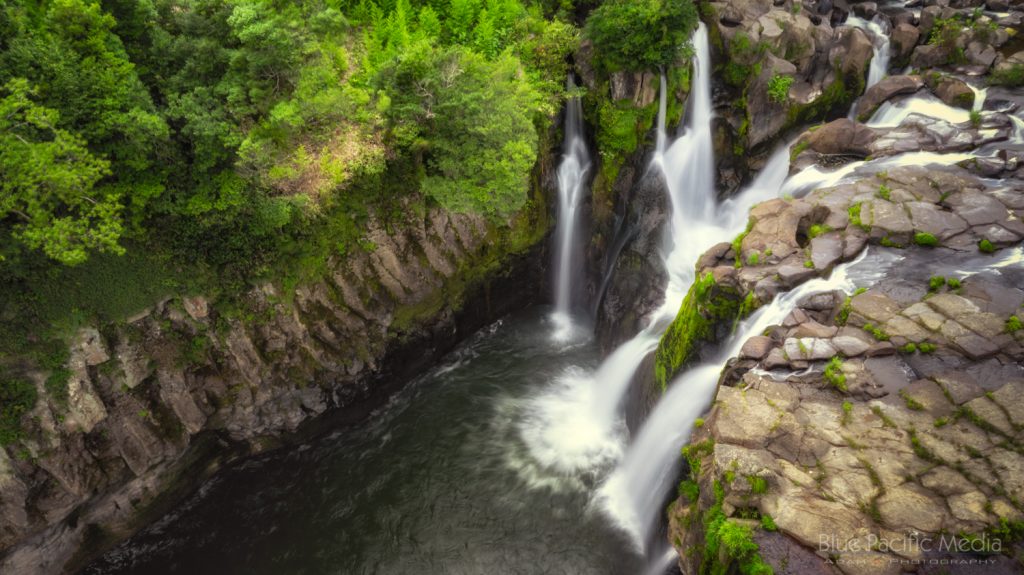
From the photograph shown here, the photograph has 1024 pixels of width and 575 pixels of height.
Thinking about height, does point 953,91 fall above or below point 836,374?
above

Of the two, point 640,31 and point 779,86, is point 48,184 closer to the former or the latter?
point 640,31

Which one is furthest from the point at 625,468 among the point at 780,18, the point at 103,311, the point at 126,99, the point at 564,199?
the point at 780,18

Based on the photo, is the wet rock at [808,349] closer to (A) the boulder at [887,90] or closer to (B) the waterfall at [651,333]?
(B) the waterfall at [651,333]

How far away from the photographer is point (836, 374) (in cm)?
1015

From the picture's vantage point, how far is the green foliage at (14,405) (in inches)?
438

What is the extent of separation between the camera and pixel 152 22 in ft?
37.6

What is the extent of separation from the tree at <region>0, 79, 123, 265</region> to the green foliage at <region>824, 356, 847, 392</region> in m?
15.5

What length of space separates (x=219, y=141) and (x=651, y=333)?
14062 millimetres

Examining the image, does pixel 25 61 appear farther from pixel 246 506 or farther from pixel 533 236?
pixel 533 236

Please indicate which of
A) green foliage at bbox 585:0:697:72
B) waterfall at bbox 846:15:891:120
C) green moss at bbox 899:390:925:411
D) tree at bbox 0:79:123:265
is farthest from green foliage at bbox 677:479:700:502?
waterfall at bbox 846:15:891:120

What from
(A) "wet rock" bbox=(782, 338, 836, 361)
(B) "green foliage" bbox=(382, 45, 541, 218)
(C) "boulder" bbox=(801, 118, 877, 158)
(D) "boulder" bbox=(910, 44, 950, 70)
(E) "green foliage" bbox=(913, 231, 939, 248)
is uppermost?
(B) "green foliage" bbox=(382, 45, 541, 218)

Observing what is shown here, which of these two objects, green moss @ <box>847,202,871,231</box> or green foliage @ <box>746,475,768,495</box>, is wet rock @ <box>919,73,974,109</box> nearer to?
green moss @ <box>847,202,871,231</box>

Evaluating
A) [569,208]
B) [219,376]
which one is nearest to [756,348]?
[569,208]

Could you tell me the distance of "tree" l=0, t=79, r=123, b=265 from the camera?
9.11 meters
